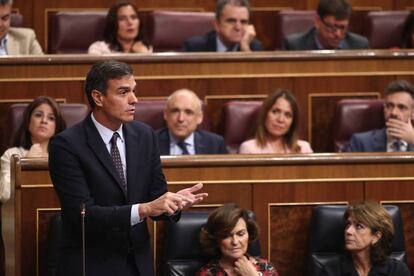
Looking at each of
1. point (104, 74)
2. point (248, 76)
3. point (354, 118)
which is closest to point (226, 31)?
point (248, 76)

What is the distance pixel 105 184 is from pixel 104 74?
0.18 metres

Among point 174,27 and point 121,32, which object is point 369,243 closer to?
point 121,32

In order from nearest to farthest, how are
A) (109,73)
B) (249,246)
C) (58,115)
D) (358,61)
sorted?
(109,73) → (249,246) → (58,115) → (358,61)

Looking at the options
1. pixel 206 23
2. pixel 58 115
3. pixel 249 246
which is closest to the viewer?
pixel 249 246

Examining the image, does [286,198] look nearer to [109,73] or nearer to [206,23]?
[109,73]

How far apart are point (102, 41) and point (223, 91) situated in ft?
1.56

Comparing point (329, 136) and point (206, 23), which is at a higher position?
point (206, 23)

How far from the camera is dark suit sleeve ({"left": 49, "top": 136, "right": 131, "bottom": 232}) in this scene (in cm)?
157

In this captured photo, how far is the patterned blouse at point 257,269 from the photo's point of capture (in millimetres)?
1986

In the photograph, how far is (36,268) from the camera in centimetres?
206

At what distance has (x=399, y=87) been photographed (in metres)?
2.62

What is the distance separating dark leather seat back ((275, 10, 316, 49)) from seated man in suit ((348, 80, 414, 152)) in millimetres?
685

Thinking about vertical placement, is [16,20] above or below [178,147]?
above

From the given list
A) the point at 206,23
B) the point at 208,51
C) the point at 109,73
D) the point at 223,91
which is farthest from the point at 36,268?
the point at 206,23
